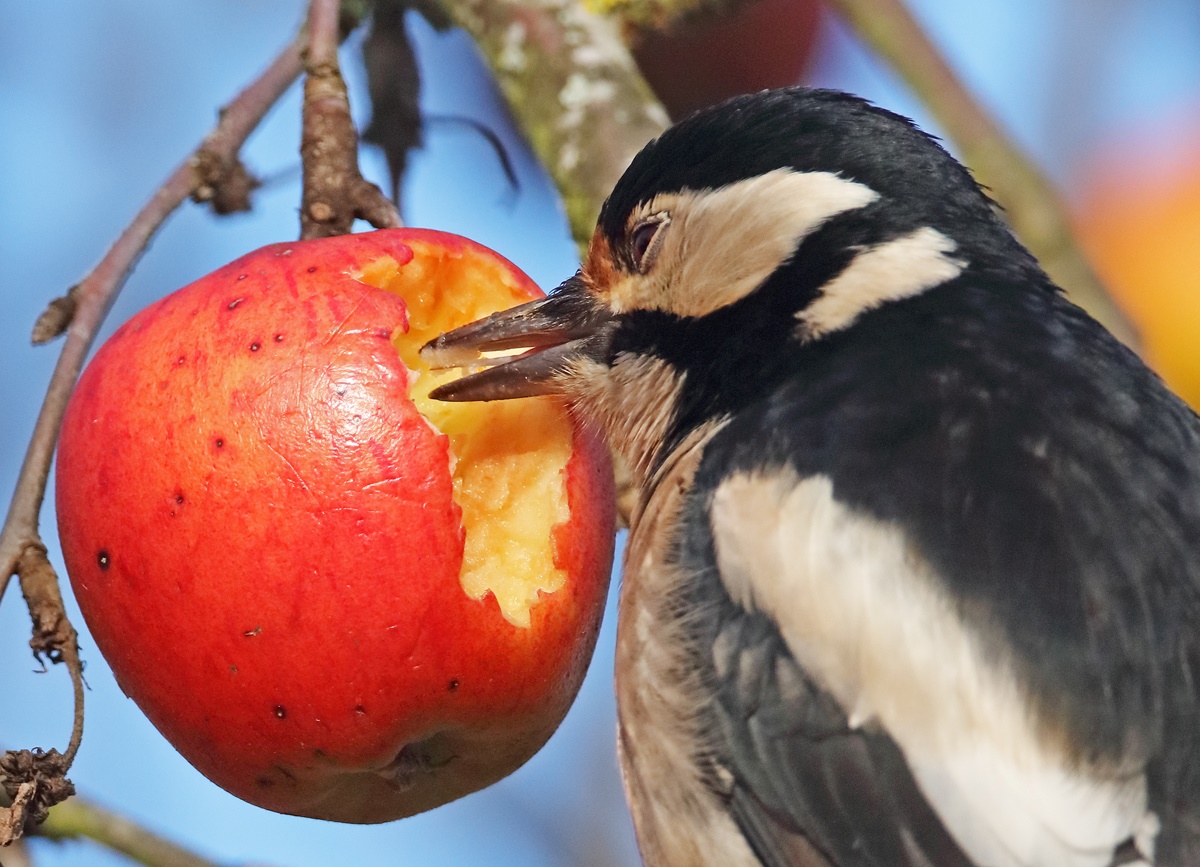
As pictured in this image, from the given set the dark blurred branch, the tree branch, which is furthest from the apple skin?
the tree branch

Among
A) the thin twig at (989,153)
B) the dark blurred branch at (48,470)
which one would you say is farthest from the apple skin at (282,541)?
the thin twig at (989,153)

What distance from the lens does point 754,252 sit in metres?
2.32

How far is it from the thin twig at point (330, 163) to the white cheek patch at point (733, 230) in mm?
427

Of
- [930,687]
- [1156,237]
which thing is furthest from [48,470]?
[1156,237]

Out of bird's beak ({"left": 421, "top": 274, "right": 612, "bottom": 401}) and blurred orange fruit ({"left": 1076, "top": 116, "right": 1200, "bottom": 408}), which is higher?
blurred orange fruit ({"left": 1076, "top": 116, "right": 1200, "bottom": 408})

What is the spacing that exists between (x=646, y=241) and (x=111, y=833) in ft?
3.97

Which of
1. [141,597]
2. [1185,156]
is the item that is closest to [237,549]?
[141,597]

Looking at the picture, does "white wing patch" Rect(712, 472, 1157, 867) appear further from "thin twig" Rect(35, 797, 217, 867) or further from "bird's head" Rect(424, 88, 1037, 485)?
"thin twig" Rect(35, 797, 217, 867)

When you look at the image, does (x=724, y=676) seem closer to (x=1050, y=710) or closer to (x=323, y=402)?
(x=1050, y=710)

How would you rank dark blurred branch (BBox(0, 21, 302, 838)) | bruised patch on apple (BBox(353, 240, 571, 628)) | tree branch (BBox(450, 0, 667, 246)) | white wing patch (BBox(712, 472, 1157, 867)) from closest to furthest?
1. white wing patch (BBox(712, 472, 1157, 867))
2. dark blurred branch (BBox(0, 21, 302, 838))
3. bruised patch on apple (BBox(353, 240, 571, 628))
4. tree branch (BBox(450, 0, 667, 246))

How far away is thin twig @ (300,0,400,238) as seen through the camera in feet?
7.36

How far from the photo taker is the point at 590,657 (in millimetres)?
2232

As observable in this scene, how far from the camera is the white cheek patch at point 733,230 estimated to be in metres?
2.29

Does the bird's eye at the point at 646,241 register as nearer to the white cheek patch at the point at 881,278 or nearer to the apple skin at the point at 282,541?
the white cheek patch at the point at 881,278
